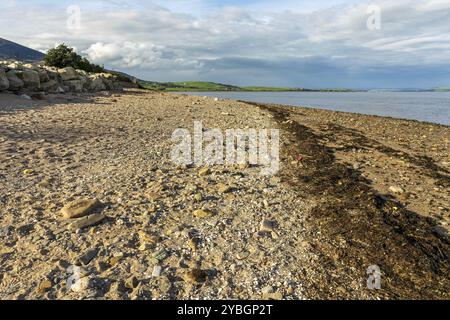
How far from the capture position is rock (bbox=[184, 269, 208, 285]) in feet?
16.9

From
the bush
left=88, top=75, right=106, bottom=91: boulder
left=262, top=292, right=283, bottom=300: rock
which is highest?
the bush

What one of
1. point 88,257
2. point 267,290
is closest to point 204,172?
point 88,257

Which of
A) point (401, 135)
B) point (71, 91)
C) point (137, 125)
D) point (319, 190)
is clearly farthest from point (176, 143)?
point (71, 91)

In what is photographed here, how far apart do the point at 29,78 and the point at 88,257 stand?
94.0 ft

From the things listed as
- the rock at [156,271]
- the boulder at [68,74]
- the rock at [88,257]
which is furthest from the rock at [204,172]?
the boulder at [68,74]

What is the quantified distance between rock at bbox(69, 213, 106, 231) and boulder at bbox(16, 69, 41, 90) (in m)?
27.0

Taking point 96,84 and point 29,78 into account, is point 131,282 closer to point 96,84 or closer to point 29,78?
point 29,78

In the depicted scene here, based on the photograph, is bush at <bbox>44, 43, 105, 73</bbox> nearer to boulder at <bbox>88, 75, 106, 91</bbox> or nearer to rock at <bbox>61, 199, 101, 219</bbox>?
boulder at <bbox>88, 75, 106, 91</bbox>

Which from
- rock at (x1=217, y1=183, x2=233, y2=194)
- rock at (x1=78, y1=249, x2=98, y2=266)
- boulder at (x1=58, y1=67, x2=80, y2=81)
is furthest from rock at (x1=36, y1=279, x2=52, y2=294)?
boulder at (x1=58, y1=67, x2=80, y2=81)

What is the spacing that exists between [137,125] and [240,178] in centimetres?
963

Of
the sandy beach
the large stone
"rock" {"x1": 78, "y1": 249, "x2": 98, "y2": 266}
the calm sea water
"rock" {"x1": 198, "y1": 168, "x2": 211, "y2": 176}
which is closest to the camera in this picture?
the sandy beach

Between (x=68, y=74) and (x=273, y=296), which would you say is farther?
(x=68, y=74)

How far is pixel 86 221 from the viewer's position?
6770 millimetres
